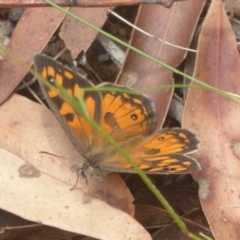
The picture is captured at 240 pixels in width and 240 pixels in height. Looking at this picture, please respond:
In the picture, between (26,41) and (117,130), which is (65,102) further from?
(26,41)

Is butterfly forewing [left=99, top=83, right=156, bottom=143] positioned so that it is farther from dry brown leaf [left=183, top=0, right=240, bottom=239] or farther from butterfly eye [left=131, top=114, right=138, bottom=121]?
dry brown leaf [left=183, top=0, right=240, bottom=239]

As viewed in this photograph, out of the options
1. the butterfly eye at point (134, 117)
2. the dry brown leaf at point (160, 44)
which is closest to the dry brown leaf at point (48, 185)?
the butterfly eye at point (134, 117)

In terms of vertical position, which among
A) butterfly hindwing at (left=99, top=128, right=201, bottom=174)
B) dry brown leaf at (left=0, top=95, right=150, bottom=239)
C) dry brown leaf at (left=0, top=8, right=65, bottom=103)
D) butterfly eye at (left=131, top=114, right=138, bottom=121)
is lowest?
dry brown leaf at (left=0, top=95, right=150, bottom=239)

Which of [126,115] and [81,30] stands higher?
[81,30]

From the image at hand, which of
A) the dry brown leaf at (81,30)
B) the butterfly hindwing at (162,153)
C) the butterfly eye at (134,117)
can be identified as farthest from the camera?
the dry brown leaf at (81,30)

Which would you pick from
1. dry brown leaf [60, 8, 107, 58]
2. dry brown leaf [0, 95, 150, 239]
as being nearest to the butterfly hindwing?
dry brown leaf [0, 95, 150, 239]

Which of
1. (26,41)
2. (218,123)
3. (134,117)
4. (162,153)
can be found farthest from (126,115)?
(26,41)

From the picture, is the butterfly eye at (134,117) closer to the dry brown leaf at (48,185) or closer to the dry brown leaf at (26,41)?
the dry brown leaf at (48,185)
